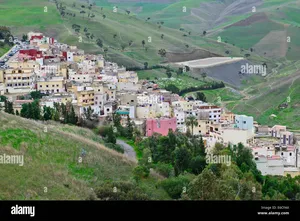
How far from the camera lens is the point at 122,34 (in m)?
75.1

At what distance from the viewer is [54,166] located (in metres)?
16.2

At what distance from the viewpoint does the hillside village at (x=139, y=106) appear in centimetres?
2799

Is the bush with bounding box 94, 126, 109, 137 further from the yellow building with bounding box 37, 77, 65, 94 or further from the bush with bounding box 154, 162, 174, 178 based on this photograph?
the yellow building with bounding box 37, 77, 65, 94

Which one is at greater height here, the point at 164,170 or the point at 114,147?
the point at 114,147

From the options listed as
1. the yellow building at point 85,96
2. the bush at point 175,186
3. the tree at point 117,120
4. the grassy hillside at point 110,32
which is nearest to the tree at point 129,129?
the tree at point 117,120

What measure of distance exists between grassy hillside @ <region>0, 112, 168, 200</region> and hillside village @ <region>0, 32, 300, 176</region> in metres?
8.22

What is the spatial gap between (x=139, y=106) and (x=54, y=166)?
56.2 feet

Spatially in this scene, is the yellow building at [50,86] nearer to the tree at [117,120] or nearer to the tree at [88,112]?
the tree at [88,112]

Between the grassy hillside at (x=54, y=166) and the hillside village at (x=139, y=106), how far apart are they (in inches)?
324

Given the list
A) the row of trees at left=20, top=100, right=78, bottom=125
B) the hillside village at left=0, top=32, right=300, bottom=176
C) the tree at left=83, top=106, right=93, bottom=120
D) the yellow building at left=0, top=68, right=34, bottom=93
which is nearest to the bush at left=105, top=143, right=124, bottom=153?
the row of trees at left=20, top=100, right=78, bottom=125

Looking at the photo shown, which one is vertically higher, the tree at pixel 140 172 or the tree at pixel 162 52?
the tree at pixel 162 52

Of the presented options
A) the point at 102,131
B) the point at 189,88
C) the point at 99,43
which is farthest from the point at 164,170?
the point at 99,43

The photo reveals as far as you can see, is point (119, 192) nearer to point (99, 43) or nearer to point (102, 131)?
point (102, 131)

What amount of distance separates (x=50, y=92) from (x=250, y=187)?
818 inches
